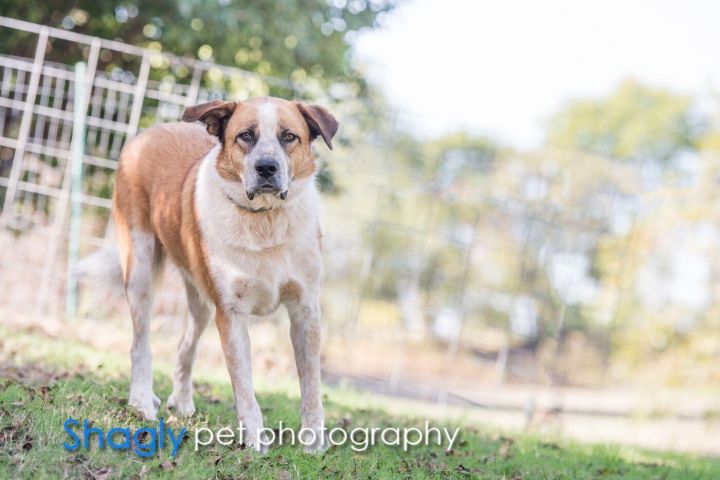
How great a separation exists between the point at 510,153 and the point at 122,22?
992 centimetres

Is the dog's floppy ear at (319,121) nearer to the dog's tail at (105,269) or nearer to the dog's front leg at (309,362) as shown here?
the dog's front leg at (309,362)

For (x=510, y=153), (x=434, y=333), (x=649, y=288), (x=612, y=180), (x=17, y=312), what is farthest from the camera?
(x=510, y=153)

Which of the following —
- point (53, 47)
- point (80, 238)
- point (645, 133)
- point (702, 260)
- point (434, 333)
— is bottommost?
→ point (434, 333)

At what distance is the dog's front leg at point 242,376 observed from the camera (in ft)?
13.8

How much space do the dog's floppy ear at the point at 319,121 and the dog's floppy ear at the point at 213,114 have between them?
380mm

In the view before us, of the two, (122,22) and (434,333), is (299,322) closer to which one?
(122,22)

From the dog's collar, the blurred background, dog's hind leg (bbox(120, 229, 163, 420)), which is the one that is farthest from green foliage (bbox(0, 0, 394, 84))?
the dog's collar

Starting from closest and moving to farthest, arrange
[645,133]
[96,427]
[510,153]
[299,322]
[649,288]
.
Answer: [96,427] → [299,322] → [649,288] → [510,153] → [645,133]

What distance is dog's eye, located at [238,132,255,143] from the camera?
14.0 ft

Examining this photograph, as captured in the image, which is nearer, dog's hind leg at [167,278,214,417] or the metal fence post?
dog's hind leg at [167,278,214,417]

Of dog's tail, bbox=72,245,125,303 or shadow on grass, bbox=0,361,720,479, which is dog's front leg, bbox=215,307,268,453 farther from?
dog's tail, bbox=72,245,125,303

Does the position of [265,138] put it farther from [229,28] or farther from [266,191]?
[229,28]

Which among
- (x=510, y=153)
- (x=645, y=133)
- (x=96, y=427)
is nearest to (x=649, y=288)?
(x=510, y=153)

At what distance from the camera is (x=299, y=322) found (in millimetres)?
4523
